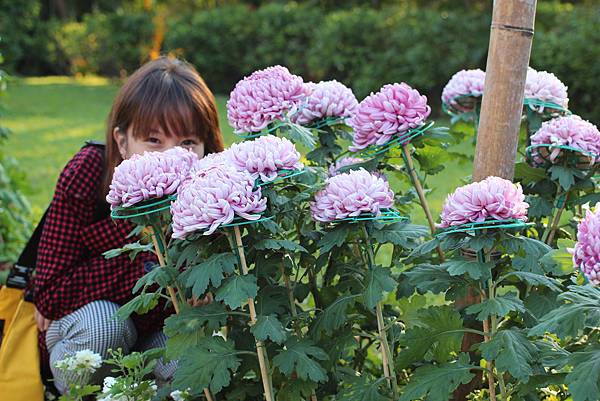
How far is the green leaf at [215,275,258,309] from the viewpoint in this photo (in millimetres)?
1722

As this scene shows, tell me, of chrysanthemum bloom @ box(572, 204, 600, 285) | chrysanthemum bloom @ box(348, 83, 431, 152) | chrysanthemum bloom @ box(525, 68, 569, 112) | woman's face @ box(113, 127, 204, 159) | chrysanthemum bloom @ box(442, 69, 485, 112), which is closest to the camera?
chrysanthemum bloom @ box(572, 204, 600, 285)

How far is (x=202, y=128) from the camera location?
2.87 m

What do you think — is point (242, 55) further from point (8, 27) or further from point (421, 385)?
point (421, 385)

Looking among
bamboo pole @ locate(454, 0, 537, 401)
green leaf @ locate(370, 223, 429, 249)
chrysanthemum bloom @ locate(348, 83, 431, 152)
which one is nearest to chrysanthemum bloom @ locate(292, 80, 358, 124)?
chrysanthemum bloom @ locate(348, 83, 431, 152)

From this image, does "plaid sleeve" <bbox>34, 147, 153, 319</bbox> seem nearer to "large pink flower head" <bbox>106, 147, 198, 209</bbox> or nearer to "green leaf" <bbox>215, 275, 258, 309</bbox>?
"large pink flower head" <bbox>106, 147, 198, 209</bbox>

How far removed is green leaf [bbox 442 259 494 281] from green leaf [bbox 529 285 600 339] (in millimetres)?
219

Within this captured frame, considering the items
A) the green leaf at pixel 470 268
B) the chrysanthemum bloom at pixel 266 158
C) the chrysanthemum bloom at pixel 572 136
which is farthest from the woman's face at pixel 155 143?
the green leaf at pixel 470 268

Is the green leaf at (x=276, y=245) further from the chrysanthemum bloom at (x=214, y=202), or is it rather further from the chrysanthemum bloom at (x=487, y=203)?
the chrysanthemum bloom at (x=487, y=203)

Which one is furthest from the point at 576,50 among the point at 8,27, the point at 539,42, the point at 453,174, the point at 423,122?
the point at 8,27

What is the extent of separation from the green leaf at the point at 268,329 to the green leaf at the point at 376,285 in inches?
7.9

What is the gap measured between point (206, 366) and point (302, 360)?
214mm

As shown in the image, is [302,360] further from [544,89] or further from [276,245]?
[544,89]

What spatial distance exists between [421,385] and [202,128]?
4.55 feet

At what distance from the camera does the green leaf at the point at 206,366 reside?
1.83 metres
